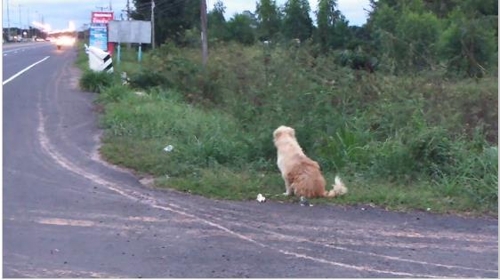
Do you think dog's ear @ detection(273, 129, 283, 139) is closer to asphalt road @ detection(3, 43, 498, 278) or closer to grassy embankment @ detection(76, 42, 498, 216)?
grassy embankment @ detection(76, 42, 498, 216)

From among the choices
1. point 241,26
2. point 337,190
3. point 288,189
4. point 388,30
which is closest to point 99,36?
point 241,26

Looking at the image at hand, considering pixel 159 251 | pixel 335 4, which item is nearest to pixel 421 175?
pixel 159 251

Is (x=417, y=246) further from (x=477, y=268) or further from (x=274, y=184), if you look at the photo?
(x=274, y=184)

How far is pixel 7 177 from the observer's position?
11508mm

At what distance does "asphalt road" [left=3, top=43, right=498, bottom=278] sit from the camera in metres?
7.03

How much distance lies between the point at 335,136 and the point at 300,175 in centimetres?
239

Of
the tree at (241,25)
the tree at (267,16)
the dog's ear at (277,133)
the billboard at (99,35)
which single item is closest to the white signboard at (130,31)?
the tree at (241,25)

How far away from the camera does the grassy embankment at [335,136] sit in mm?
10773

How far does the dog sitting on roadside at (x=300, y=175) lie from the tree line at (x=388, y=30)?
896 cm

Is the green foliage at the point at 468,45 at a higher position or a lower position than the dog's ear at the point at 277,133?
higher

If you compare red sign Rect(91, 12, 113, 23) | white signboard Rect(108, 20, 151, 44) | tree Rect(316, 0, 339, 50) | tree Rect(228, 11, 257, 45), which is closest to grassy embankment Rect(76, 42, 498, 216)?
white signboard Rect(108, 20, 151, 44)

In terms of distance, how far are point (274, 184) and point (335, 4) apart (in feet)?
86.2

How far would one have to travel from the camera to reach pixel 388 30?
33469 mm

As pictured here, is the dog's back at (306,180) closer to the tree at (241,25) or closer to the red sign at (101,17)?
the tree at (241,25)
